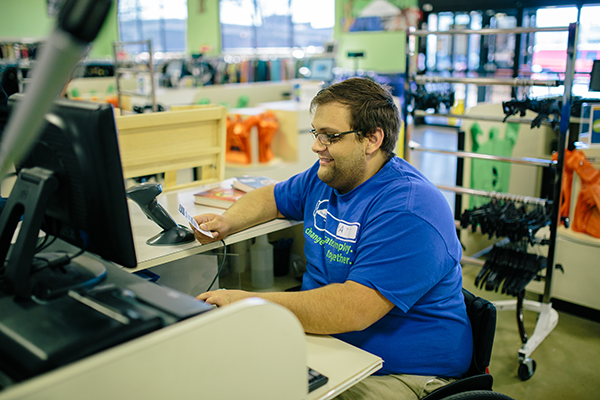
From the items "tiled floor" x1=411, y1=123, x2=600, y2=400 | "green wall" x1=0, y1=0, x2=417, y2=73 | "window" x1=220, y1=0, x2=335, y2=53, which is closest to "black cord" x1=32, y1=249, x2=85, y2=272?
"tiled floor" x1=411, y1=123, x2=600, y2=400

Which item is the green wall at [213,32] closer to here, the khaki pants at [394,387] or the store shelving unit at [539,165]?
the store shelving unit at [539,165]

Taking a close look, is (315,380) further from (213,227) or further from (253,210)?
(253,210)

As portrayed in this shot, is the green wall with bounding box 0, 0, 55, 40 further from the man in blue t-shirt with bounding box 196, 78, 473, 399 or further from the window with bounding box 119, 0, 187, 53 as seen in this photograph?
the man in blue t-shirt with bounding box 196, 78, 473, 399

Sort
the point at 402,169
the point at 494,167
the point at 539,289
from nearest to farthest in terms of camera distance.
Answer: the point at 402,169
the point at 539,289
the point at 494,167

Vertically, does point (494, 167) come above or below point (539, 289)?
above

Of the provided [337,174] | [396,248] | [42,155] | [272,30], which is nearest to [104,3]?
[42,155]

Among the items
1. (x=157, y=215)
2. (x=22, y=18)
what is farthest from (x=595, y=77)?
(x=22, y=18)

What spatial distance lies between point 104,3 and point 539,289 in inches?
125

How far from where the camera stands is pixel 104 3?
0.48 meters

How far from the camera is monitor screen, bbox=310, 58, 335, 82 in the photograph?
6.18 m

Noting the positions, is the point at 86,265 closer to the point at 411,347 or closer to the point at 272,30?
the point at 411,347

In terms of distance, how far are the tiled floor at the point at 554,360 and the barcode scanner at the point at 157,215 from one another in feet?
5.29

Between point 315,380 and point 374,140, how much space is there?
758mm

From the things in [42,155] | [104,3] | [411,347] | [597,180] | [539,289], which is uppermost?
[104,3]
